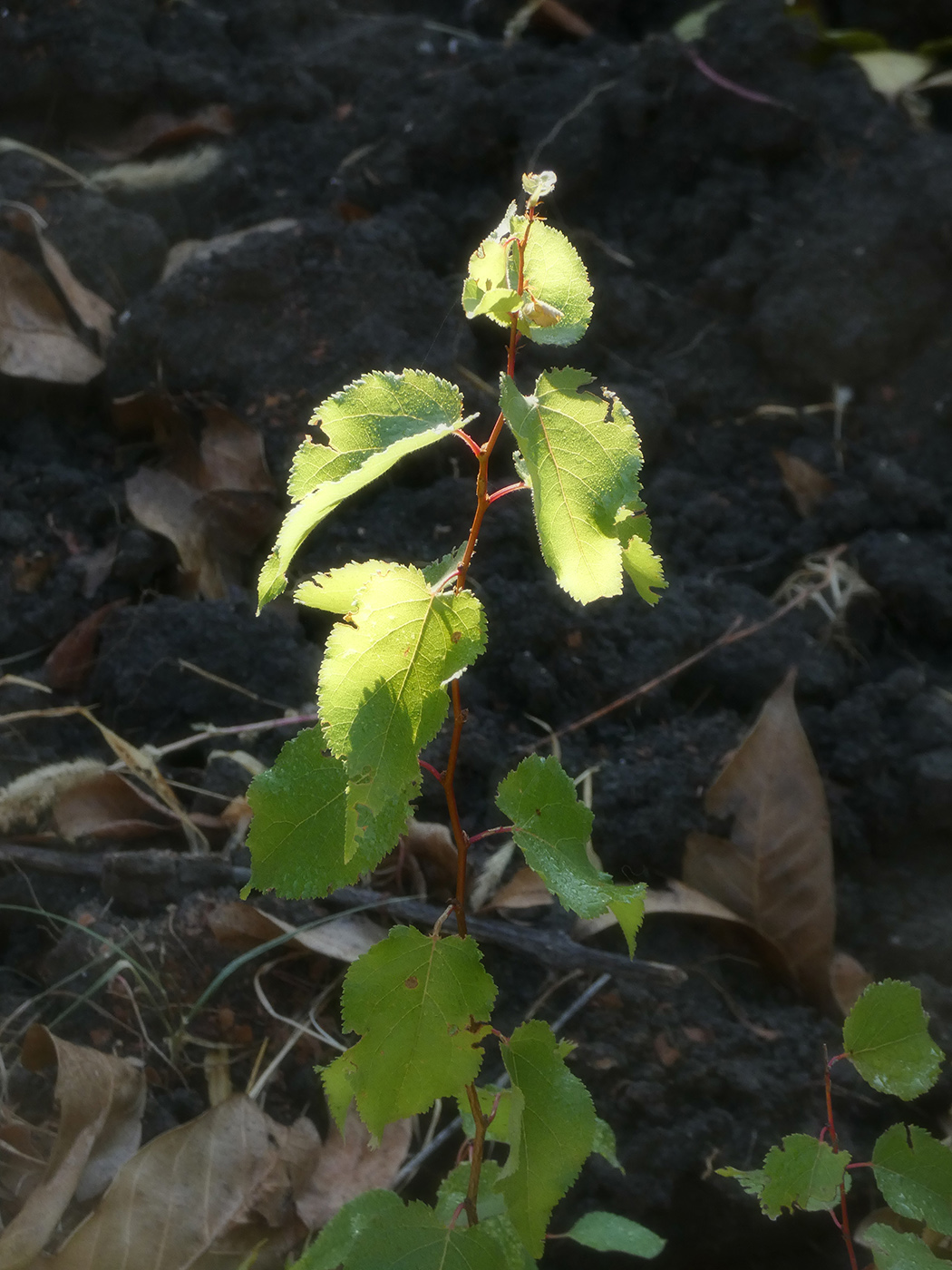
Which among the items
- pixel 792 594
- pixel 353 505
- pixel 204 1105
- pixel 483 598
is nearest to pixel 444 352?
pixel 353 505

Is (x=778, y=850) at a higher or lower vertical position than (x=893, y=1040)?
lower

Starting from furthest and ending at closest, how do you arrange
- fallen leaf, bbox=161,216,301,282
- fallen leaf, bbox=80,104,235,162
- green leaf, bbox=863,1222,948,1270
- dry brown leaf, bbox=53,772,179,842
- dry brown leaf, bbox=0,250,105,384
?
fallen leaf, bbox=80,104,235,162
fallen leaf, bbox=161,216,301,282
dry brown leaf, bbox=0,250,105,384
dry brown leaf, bbox=53,772,179,842
green leaf, bbox=863,1222,948,1270

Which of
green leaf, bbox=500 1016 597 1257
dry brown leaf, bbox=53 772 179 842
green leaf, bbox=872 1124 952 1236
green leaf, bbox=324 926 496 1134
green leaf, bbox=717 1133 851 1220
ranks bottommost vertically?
dry brown leaf, bbox=53 772 179 842

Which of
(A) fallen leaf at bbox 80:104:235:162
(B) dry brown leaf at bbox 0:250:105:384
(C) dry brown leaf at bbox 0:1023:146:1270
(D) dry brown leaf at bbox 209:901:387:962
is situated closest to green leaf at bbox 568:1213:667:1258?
(D) dry brown leaf at bbox 209:901:387:962

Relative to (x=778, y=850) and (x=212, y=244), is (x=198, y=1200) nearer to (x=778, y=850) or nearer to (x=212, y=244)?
(x=778, y=850)

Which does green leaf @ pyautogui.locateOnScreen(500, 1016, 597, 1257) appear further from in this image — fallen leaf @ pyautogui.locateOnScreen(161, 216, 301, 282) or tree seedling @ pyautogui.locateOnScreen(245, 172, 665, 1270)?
fallen leaf @ pyautogui.locateOnScreen(161, 216, 301, 282)

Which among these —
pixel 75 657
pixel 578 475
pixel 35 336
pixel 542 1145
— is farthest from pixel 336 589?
pixel 35 336

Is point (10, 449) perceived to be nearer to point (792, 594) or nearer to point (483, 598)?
point (483, 598)
